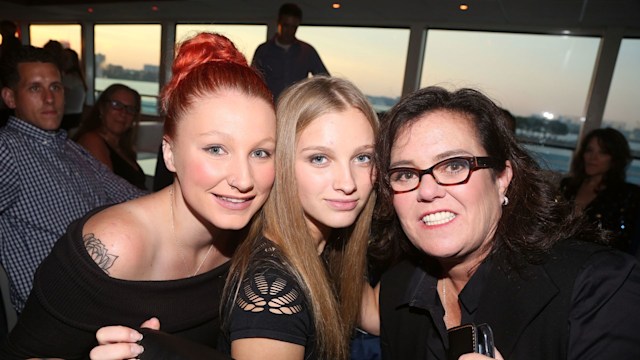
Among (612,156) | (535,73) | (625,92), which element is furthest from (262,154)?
(625,92)

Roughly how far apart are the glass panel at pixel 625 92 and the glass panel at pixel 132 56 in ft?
30.7

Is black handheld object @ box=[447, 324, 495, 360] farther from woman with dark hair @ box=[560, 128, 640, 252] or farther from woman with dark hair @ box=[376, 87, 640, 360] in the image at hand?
woman with dark hair @ box=[560, 128, 640, 252]

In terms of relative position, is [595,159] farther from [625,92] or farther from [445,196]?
[625,92]

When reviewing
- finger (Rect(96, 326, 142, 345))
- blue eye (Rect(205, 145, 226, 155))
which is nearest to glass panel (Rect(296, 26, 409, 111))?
blue eye (Rect(205, 145, 226, 155))

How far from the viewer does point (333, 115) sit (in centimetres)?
162

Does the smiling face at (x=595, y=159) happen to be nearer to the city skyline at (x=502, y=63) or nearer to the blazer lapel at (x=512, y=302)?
the city skyline at (x=502, y=63)

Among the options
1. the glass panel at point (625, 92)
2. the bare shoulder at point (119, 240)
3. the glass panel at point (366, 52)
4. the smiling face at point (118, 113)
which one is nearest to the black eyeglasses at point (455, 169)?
the bare shoulder at point (119, 240)

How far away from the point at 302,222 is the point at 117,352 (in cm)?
83

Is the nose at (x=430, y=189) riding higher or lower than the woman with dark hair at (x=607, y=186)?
higher

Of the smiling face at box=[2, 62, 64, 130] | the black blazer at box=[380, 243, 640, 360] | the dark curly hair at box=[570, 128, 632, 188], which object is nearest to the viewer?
the black blazer at box=[380, 243, 640, 360]

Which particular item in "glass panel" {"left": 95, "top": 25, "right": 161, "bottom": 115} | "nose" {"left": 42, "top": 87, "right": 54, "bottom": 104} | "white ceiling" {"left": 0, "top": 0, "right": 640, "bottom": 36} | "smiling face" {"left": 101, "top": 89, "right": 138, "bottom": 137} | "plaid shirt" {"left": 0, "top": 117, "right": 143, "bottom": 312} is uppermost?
"white ceiling" {"left": 0, "top": 0, "right": 640, "bottom": 36}

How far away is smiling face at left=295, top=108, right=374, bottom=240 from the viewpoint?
1.61 meters

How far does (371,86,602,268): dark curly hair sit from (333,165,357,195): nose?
0.12 m

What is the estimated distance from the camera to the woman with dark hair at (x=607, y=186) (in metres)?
3.74
